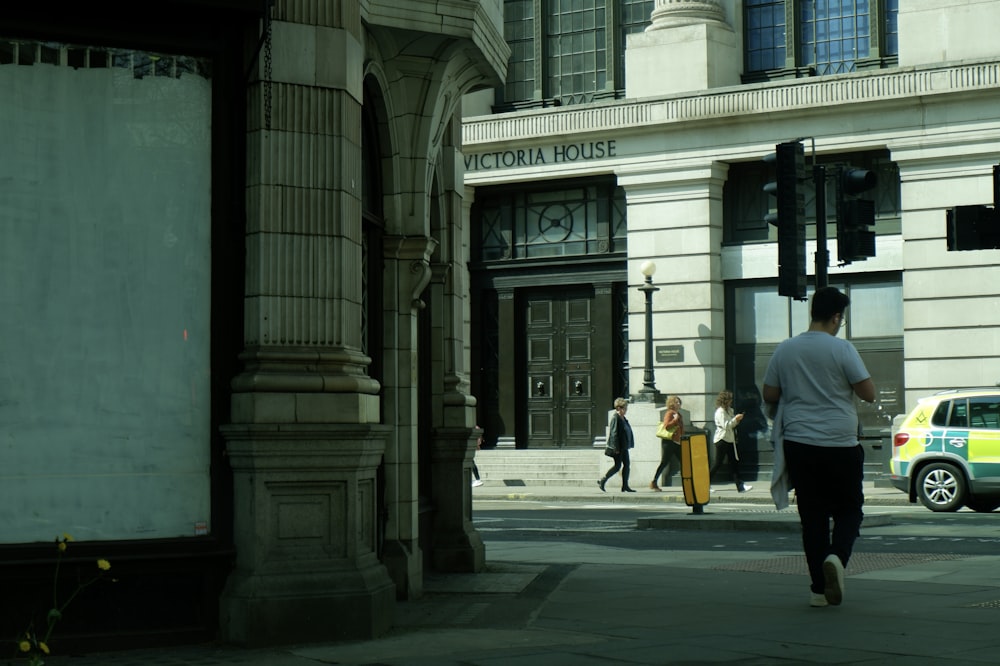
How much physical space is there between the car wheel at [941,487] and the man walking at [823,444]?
1223 centimetres

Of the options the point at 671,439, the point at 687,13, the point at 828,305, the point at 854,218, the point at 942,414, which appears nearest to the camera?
the point at 828,305

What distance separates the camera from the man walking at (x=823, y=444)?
32.0 feet

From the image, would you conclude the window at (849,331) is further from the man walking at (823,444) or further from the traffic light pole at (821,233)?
the man walking at (823,444)

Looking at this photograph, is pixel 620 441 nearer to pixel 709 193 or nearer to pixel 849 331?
pixel 849 331

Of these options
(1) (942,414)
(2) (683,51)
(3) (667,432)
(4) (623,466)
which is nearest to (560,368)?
(4) (623,466)

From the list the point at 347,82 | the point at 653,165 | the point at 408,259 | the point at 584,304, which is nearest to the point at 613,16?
the point at 653,165

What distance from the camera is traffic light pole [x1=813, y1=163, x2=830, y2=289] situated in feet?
53.0

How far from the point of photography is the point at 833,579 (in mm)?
9664

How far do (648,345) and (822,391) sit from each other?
20.3 m

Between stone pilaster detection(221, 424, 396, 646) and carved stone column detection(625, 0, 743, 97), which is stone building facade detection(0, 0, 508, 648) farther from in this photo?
carved stone column detection(625, 0, 743, 97)

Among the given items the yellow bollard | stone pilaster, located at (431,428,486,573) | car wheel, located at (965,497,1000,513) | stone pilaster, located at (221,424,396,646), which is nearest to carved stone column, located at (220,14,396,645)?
stone pilaster, located at (221,424,396,646)

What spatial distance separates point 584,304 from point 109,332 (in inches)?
947

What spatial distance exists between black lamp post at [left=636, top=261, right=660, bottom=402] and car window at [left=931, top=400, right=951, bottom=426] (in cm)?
877

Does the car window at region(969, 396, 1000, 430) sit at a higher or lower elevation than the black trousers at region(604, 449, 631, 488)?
higher
